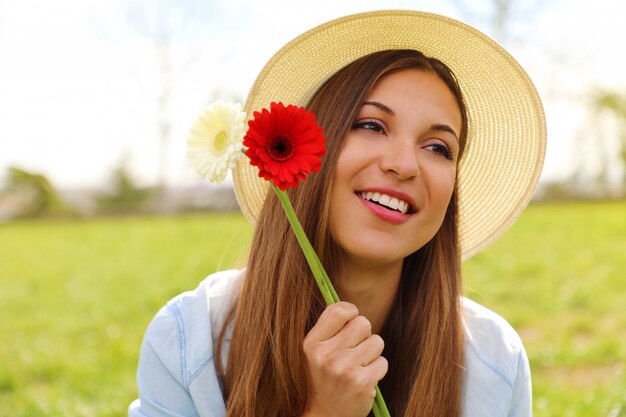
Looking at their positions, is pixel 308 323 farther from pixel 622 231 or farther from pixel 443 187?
pixel 622 231

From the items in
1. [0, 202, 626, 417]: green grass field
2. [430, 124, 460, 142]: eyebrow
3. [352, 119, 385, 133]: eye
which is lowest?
[0, 202, 626, 417]: green grass field

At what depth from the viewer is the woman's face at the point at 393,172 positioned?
1.99 m

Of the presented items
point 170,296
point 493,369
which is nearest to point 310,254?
point 493,369

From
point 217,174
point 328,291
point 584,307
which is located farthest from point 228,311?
point 584,307

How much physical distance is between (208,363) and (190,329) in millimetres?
117

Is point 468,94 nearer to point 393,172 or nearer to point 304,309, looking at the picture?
point 393,172

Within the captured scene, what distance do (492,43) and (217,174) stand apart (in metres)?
1.13

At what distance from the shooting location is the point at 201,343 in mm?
2217

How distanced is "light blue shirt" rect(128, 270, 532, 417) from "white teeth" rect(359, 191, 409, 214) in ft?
1.91

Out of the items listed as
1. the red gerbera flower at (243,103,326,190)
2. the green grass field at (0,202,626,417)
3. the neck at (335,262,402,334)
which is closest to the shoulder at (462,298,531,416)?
the neck at (335,262,402,334)

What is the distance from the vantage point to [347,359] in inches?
74.1

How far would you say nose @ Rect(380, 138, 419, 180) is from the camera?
1.96 m

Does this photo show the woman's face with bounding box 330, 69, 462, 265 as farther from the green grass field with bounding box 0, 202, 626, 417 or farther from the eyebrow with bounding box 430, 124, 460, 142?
the green grass field with bounding box 0, 202, 626, 417

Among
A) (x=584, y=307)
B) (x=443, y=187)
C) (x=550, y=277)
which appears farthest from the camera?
(x=550, y=277)
